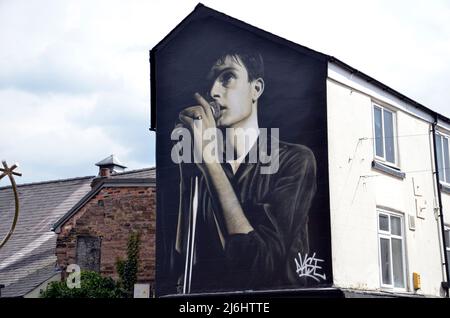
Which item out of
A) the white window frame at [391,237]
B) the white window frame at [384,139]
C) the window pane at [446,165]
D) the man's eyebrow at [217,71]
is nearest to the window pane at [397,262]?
the white window frame at [391,237]

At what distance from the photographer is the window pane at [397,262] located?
19.9m

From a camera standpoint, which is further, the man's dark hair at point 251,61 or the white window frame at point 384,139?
the man's dark hair at point 251,61

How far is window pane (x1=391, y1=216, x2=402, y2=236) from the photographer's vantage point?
20.2 meters

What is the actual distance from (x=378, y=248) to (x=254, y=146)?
403cm

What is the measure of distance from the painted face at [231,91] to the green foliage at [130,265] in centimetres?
694

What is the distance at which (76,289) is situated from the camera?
25.5 meters

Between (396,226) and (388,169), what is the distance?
1508mm
